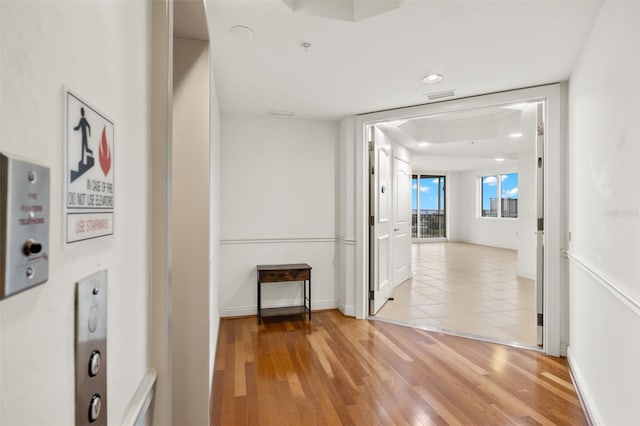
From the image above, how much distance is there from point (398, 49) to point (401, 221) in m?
3.44

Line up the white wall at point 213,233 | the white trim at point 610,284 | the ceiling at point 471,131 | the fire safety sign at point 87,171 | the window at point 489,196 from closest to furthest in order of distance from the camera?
1. the fire safety sign at point 87,171
2. the white trim at point 610,284
3. the white wall at point 213,233
4. the ceiling at point 471,131
5. the window at point 489,196

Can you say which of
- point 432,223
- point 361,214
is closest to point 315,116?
point 361,214

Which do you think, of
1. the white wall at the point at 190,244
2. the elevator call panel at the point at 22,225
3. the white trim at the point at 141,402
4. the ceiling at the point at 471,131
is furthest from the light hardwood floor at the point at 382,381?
the ceiling at the point at 471,131

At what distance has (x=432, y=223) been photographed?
1194cm

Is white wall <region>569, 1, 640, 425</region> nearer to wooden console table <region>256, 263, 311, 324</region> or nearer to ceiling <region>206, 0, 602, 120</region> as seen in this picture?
ceiling <region>206, 0, 602, 120</region>

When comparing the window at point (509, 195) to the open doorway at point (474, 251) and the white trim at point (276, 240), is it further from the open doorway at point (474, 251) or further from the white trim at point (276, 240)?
the white trim at point (276, 240)

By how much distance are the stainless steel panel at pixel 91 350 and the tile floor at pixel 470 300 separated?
3533mm

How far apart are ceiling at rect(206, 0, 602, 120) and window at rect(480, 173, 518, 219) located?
300 inches

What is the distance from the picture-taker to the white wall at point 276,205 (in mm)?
3912

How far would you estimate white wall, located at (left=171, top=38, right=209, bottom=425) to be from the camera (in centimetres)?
175

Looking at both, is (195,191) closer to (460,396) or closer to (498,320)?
(460,396)

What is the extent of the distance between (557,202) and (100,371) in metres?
3.29

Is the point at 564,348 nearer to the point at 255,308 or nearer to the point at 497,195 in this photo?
the point at 255,308

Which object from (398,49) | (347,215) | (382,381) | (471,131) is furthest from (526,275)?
(398,49)
